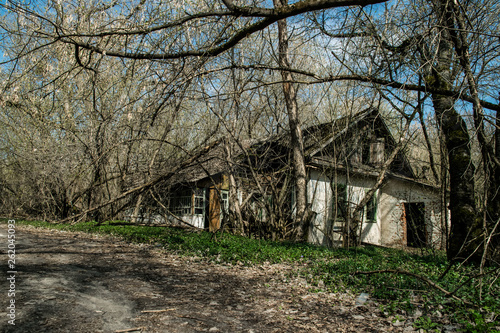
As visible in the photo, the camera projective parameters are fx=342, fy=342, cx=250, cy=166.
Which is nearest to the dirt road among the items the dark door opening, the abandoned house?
the dark door opening

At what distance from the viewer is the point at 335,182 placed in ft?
37.7

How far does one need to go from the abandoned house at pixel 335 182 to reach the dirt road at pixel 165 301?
18.0 feet

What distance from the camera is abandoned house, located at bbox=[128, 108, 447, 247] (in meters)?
12.3

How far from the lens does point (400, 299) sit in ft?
15.3

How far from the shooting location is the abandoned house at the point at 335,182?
12312 mm

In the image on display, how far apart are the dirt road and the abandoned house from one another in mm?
5475

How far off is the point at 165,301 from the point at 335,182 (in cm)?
818

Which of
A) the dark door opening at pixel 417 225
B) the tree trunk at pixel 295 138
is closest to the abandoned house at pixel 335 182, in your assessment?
the dark door opening at pixel 417 225

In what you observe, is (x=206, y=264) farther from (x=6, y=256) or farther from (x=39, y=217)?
(x=39, y=217)

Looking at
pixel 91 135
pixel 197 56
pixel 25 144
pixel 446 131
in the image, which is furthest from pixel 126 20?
pixel 25 144

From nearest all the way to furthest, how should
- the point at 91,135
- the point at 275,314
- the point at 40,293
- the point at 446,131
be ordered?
the point at 40,293
the point at 275,314
the point at 446,131
the point at 91,135

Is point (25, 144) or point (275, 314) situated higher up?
point (25, 144)

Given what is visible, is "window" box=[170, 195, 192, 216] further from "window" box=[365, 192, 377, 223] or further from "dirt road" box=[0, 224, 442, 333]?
"dirt road" box=[0, 224, 442, 333]

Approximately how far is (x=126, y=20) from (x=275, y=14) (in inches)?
84.5
